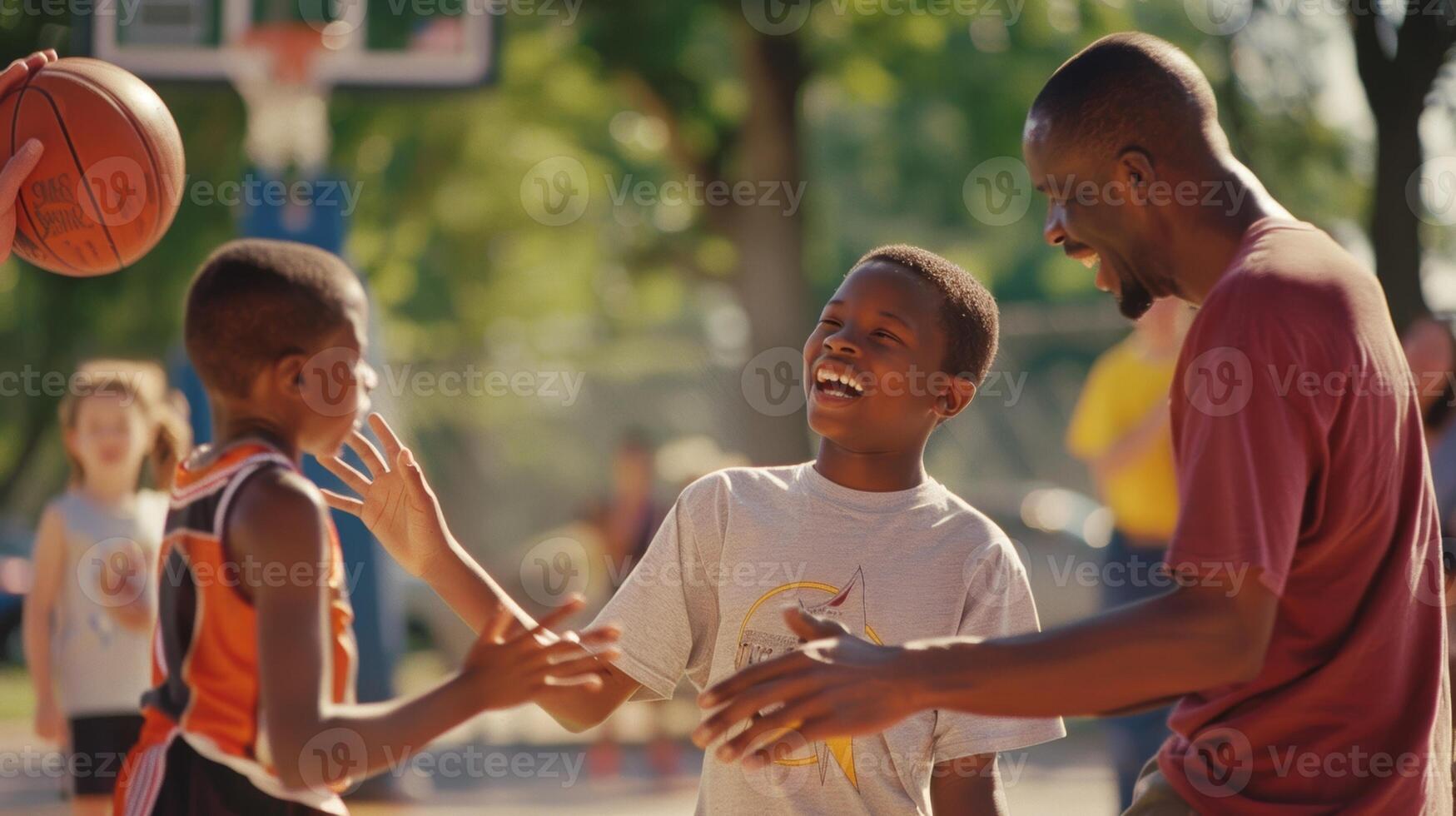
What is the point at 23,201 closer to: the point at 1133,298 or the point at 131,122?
the point at 131,122

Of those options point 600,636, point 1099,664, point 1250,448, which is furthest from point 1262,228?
point 600,636

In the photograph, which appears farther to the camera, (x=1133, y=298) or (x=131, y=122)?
(x=131, y=122)

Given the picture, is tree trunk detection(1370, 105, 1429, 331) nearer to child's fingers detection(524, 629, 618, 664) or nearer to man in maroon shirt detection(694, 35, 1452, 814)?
Answer: man in maroon shirt detection(694, 35, 1452, 814)

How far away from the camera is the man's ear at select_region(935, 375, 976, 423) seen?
334 cm

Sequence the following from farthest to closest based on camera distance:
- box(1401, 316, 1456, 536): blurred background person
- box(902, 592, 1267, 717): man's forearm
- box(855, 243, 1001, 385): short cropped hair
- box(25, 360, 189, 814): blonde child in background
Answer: box(25, 360, 189, 814): blonde child in background → box(1401, 316, 1456, 536): blurred background person → box(855, 243, 1001, 385): short cropped hair → box(902, 592, 1267, 717): man's forearm

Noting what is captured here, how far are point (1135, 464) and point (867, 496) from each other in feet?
12.6

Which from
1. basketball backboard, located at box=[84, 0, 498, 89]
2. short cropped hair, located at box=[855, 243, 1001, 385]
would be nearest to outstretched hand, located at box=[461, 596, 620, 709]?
short cropped hair, located at box=[855, 243, 1001, 385]

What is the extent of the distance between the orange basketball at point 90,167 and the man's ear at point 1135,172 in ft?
8.00

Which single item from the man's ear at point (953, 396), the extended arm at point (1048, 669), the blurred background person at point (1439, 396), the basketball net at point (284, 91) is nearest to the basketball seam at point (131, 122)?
the man's ear at point (953, 396)

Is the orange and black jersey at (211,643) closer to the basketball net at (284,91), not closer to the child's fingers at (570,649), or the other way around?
the child's fingers at (570,649)

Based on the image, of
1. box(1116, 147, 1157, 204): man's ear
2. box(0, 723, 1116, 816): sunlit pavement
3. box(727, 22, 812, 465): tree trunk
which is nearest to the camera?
box(1116, 147, 1157, 204): man's ear

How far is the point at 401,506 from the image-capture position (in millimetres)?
3258

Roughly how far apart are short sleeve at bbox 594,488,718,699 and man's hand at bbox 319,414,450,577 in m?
0.39

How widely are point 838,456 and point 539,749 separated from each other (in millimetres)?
8223
